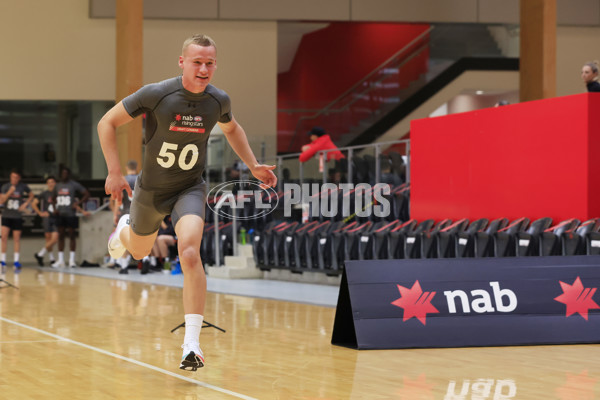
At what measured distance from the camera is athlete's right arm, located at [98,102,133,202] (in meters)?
5.38

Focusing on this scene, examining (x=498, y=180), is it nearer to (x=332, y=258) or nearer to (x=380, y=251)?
(x=380, y=251)

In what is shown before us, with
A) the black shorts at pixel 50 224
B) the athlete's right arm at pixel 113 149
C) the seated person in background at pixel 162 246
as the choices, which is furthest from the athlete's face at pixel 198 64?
the black shorts at pixel 50 224

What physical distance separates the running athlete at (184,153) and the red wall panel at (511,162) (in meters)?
5.35

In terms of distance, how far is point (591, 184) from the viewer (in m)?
10.0

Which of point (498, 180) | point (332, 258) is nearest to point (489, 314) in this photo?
point (498, 180)

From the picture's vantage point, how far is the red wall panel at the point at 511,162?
399 inches

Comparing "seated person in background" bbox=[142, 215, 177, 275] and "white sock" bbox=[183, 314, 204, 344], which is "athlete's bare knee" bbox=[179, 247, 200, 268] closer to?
"white sock" bbox=[183, 314, 204, 344]

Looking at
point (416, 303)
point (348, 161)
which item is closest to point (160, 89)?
→ point (416, 303)

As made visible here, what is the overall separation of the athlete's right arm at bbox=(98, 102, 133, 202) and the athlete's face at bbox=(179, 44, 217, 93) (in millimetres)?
438

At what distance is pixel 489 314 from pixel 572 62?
662 inches

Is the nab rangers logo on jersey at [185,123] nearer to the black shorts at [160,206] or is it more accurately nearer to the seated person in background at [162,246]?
the black shorts at [160,206]

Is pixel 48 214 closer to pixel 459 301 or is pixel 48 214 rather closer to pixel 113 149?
pixel 459 301

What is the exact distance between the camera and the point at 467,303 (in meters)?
7.08

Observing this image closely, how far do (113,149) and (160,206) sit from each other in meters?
0.59
